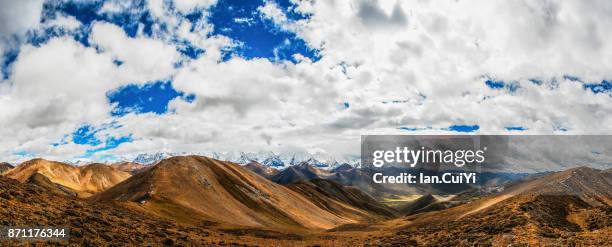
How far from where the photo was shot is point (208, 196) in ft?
318

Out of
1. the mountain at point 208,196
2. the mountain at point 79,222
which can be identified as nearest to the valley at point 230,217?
the mountain at point 79,222

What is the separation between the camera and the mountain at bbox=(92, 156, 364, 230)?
8062cm

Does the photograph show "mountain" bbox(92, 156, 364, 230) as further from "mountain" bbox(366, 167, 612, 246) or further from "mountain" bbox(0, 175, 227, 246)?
"mountain" bbox(366, 167, 612, 246)

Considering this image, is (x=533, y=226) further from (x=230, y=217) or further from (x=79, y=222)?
(x=230, y=217)

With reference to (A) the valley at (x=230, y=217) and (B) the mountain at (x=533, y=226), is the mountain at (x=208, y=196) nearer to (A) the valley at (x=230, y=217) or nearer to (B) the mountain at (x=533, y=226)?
(A) the valley at (x=230, y=217)

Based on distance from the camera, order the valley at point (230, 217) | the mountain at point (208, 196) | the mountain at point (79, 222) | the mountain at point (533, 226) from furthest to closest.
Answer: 1. the mountain at point (208, 196)
2. the mountain at point (533, 226)
3. the valley at point (230, 217)
4. the mountain at point (79, 222)

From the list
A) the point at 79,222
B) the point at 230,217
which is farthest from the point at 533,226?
the point at 230,217

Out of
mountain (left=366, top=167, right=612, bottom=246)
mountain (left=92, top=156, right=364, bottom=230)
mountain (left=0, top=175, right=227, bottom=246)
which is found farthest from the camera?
mountain (left=92, top=156, right=364, bottom=230)

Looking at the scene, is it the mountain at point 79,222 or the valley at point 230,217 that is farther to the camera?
the valley at point 230,217

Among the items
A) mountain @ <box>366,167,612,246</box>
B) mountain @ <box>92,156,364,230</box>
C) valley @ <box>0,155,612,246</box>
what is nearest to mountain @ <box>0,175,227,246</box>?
valley @ <box>0,155,612,246</box>

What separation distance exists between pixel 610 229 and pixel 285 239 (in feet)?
130

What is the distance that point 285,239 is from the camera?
6034 centimetres

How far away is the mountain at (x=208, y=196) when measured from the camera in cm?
8062

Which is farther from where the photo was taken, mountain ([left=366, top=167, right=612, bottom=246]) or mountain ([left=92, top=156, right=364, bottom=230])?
mountain ([left=92, top=156, right=364, bottom=230])
